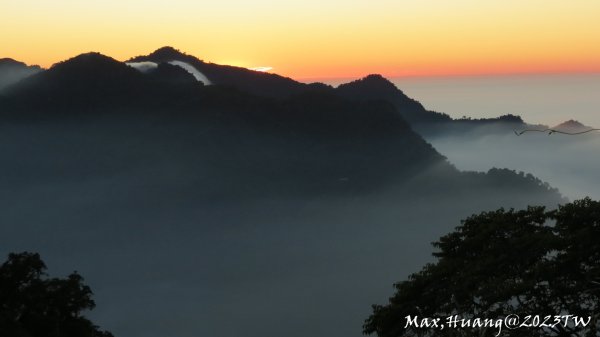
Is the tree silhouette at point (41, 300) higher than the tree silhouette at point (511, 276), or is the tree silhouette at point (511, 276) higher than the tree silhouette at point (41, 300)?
the tree silhouette at point (511, 276)

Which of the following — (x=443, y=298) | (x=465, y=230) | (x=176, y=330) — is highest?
(x=465, y=230)

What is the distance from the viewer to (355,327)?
18838 centimetres

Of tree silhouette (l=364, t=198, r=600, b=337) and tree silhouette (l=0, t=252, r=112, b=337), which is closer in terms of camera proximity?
tree silhouette (l=364, t=198, r=600, b=337)

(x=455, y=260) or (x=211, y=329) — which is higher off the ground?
(x=455, y=260)

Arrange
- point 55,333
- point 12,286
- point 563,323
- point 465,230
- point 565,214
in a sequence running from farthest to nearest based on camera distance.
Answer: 1. point 12,286
2. point 55,333
3. point 465,230
4. point 565,214
5. point 563,323

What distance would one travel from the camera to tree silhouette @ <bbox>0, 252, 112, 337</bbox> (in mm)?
30766

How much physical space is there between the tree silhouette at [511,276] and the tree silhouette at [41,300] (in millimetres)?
13332

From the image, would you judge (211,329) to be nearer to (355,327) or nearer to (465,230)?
(355,327)

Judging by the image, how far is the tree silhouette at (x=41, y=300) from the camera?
30766 mm

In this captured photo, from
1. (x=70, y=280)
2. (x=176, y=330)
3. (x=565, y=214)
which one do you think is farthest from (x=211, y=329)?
(x=565, y=214)

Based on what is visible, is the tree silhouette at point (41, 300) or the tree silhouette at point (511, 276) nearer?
the tree silhouette at point (511, 276)

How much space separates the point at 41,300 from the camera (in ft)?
→ 105

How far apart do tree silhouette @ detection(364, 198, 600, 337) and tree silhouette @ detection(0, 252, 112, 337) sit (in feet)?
43.7

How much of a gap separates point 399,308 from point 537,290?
4681 mm
